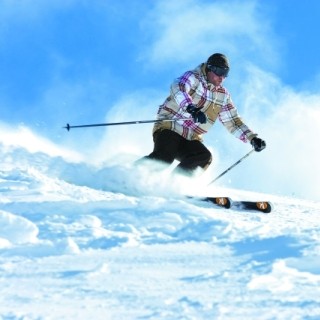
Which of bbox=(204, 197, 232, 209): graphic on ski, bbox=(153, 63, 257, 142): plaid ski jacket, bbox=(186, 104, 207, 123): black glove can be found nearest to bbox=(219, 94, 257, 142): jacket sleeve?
bbox=(153, 63, 257, 142): plaid ski jacket

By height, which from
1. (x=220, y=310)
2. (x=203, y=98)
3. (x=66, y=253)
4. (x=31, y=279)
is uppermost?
(x=203, y=98)

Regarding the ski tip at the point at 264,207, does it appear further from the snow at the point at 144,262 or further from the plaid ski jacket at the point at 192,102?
the plaid ski jacket at the point at 192,102

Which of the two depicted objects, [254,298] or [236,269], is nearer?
[254,298]

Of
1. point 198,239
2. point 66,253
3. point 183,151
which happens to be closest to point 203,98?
point 183,151

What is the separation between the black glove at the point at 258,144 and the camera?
8156mm

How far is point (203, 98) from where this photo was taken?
315 inches

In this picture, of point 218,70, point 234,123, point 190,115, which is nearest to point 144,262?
point 190,115

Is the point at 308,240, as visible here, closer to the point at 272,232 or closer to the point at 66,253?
the point at 272,232

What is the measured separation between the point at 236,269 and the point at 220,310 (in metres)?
0.67

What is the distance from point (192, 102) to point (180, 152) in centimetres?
71

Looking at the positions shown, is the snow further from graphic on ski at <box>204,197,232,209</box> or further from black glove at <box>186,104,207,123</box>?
black glove at <box>186,104,207,123</box>

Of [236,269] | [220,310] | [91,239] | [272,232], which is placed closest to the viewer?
[220,310]

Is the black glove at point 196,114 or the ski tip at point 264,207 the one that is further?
the black glove at point 196,114

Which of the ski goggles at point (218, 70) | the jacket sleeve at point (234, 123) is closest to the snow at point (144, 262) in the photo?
the ski goggles at point (218, 70)
